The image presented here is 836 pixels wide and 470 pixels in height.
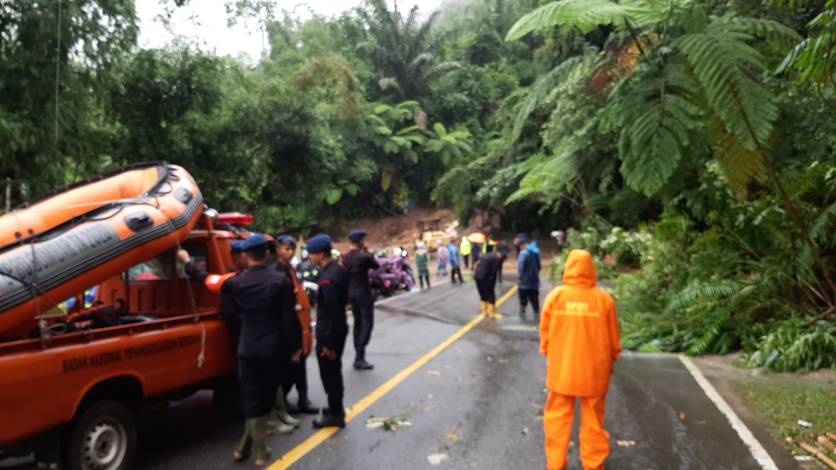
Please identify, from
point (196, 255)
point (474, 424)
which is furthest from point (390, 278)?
point (474, 424)

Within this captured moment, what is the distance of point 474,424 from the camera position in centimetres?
579

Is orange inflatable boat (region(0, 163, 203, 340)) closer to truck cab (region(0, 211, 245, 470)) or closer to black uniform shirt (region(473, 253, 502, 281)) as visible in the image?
truck cab (region(0, 211, 245, 470))

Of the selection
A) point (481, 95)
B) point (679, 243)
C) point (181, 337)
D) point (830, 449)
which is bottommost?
point (830, 449)

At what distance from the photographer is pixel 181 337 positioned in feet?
16.8

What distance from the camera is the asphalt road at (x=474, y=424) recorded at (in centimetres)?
494

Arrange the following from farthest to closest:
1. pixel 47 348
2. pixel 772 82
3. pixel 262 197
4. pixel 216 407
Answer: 1. pixel 262 197
2. pixel 216 407
3. pixel 772 82
4. pixel 47 348

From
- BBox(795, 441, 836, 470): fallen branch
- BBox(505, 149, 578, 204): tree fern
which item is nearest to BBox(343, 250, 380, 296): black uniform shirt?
BBox(795, 441, 836, 470): fallen branch

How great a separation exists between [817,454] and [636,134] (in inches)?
116

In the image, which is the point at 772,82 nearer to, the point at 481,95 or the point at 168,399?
the point at 168,399

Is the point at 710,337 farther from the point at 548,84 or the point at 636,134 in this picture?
the point at 636,134

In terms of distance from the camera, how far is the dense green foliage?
17.1 ft

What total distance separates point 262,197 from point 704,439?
16847mm

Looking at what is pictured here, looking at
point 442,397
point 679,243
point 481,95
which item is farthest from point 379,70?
point 442,397

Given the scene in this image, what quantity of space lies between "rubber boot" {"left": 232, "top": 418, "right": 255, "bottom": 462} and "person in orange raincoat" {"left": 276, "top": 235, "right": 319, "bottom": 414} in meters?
0.99
